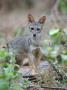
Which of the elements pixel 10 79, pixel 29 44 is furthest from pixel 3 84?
pixel 29 44

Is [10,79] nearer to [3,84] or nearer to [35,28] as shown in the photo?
[3,84]

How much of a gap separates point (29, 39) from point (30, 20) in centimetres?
42

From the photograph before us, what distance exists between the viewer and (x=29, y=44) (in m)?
8.81

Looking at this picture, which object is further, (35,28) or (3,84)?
(35,28)

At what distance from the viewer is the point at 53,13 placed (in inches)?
Answer: 524

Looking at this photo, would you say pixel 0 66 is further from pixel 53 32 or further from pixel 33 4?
pixel 33 4

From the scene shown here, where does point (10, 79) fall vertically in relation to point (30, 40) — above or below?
below

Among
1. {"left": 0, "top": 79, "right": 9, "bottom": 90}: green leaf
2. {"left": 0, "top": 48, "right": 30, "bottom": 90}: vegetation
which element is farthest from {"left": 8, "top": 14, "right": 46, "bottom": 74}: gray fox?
{"left": 0, "top": 79, "right": 9, "bottom": 90}: green leaf

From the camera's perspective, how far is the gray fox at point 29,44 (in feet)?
28.4

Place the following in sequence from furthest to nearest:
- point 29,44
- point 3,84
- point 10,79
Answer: point 29,44 → point 10,79 → point 3,84

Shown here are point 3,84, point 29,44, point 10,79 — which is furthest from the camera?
point 29,44

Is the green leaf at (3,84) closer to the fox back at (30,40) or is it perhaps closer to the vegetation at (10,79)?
the vegetation at (10,79)

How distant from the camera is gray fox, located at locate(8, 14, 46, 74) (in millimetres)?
8664

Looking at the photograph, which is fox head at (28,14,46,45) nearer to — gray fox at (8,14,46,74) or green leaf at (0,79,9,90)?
gray fox at (8,14,46,74)
